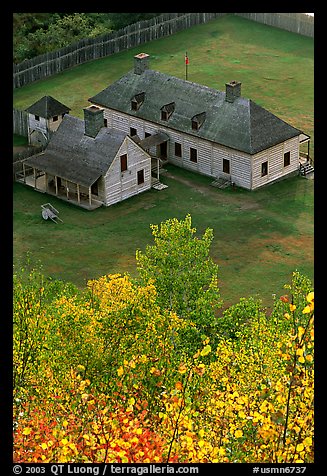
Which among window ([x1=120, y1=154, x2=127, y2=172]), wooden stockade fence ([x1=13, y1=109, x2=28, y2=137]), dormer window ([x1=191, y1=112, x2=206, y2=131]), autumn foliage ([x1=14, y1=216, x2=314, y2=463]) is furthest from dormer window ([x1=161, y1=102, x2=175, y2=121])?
autumn foliage ([x1=14, y1=216, x2=314, y2=463])

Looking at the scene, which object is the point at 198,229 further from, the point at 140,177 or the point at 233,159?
the point at 233,159

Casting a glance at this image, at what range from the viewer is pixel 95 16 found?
97.1 meters

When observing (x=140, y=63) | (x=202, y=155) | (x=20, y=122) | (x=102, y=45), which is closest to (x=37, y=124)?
(x=20, y=122)

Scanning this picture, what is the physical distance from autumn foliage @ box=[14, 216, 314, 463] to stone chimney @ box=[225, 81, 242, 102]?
25.3 m

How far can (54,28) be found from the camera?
305ft

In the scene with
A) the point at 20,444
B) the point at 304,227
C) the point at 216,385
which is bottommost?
the point at 304,227

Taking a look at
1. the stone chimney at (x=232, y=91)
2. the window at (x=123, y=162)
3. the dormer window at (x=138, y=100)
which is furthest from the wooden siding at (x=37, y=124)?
the stone chimney at (x=232, y=91)

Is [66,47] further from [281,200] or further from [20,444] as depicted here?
[20,444]

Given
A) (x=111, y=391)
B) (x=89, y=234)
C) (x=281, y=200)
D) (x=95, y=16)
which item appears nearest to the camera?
(x=111, y=391)

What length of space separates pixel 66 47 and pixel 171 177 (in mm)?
23942

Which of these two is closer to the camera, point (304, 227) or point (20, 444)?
point (20, 444)

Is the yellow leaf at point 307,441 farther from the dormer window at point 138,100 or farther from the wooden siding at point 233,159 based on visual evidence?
the dormer window at point 138,100

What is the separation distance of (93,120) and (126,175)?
3920 millimetres

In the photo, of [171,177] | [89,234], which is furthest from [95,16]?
[89,234]
